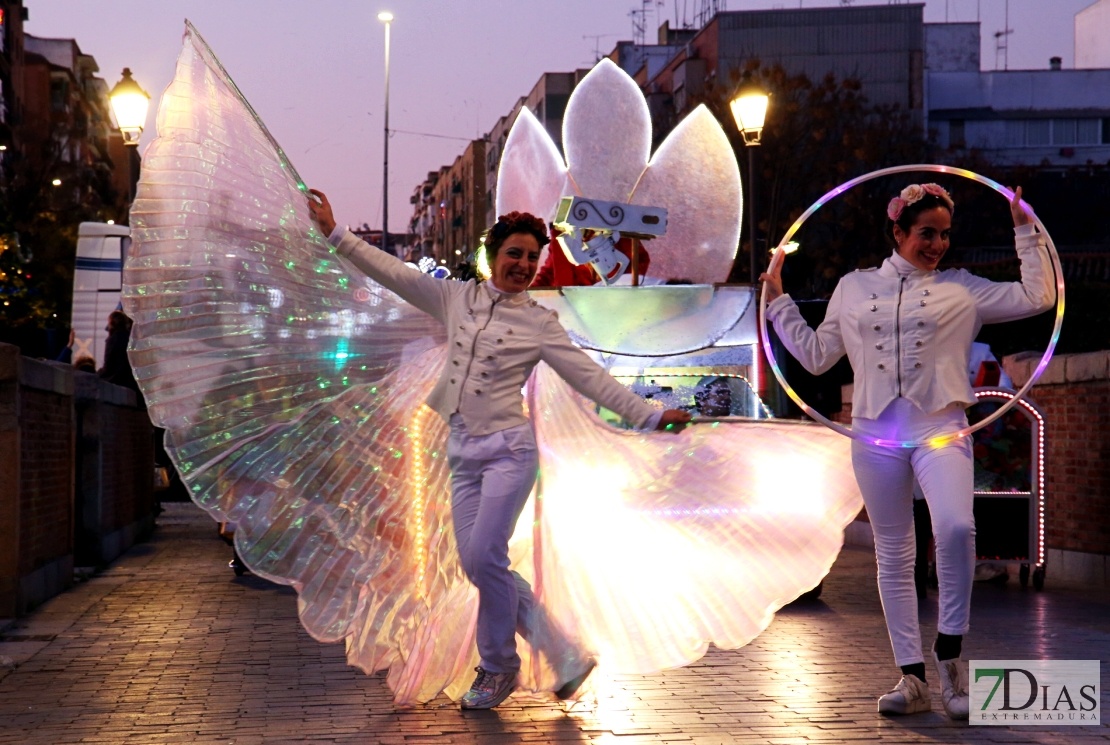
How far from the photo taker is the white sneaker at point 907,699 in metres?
6.33

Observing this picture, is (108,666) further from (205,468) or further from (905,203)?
(905,203)

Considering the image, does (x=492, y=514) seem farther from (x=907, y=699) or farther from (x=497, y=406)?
(x=907, y=699)

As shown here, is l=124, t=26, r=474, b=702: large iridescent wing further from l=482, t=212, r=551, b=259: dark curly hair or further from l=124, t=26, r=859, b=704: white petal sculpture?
l=482, t=212, r=551, b=259: dark curly hair

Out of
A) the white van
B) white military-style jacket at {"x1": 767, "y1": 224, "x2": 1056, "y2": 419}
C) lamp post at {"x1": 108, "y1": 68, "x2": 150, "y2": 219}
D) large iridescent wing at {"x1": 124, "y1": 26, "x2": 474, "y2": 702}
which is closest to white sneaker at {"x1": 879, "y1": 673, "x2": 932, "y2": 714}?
white military-style jacket at {"x1": 767, "y1": 224, "x2": 1056, "y2": 419}

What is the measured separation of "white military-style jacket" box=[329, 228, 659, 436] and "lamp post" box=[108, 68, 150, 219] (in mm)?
13274

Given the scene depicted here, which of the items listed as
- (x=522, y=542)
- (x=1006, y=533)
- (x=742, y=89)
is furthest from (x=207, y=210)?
(x=742, y=89)

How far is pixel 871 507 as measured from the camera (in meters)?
6.57

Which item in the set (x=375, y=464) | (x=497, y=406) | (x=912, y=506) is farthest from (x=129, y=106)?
(x=912, y=506)

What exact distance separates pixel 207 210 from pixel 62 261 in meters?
41.6

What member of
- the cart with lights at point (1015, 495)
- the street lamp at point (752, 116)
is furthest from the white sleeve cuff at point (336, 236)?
the street lamp at point (752, 116)

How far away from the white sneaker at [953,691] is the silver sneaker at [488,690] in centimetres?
185

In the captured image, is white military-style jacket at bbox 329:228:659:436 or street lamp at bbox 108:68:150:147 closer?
white military-style jacket at bbox 329:228:659:436

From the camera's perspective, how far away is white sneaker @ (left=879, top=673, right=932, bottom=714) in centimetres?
633

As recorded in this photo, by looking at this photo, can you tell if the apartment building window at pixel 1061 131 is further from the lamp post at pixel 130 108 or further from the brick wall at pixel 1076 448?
the brick wall at pixel 1076 448
